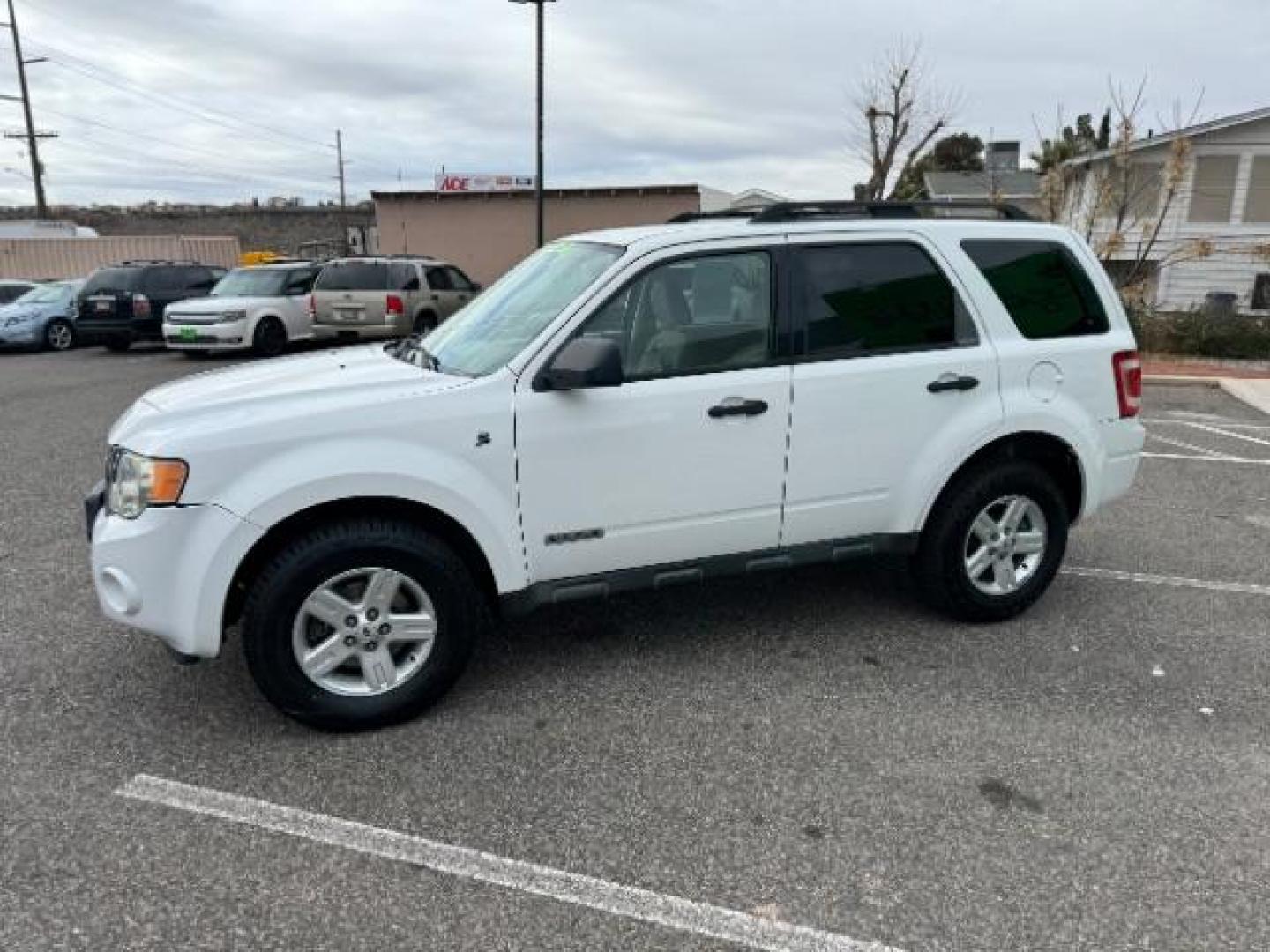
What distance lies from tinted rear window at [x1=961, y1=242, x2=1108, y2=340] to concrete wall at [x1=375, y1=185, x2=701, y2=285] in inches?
974

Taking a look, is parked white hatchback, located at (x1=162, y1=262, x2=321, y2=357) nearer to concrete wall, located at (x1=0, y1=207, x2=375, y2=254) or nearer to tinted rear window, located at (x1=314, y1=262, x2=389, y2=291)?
tinted rear window, located at (x1=314, y1=262, x2=389, y2=291)

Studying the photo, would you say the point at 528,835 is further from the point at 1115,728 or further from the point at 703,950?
the point at 1115,728

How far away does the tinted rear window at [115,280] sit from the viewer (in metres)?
16.8

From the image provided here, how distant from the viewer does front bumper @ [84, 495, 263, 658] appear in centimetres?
306

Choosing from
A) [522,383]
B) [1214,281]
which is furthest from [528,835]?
[1214,281]

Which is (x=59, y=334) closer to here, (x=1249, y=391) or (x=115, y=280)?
(x=115, y=280)

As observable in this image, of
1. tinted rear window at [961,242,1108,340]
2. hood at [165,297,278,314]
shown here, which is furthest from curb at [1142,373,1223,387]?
hood at [165,297,278,314]

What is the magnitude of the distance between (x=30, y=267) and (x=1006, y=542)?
3519cm

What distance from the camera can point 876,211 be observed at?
13.5 feet

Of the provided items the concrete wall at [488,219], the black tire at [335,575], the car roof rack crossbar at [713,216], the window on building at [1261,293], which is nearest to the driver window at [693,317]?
the car roof rack crossbar at [713,216]

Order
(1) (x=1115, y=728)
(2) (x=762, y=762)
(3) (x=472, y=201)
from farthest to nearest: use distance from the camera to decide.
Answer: (3) (x=472, y=201), (1) (x=1115, y=728), (2) (x=762, y=762)

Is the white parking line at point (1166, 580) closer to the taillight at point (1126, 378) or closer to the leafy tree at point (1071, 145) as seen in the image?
the taillight at point (1126, 378)

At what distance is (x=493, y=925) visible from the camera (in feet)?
7.92

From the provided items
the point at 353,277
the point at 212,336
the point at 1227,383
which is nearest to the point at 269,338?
the point at 212,336
